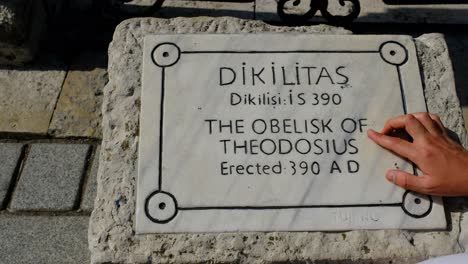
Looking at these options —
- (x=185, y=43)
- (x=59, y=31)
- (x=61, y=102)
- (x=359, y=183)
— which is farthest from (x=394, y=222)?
(x=59, y=31)

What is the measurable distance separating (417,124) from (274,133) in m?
0.46

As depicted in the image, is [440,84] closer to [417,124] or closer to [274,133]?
[417,124]

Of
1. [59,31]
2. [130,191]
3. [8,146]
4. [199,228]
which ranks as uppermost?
[59,31]

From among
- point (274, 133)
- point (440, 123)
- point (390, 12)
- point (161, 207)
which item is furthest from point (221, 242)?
point (390, 12)

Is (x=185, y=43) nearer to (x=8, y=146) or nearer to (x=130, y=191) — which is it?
(x=130, y=191)

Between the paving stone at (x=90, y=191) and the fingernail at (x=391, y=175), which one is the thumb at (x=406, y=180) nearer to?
the fingernail at (x=391, y=175)

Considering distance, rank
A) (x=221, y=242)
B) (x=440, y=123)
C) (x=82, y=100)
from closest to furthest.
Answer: (x=221, y=242) < (x=440, y=123) < (x=82, y=100)

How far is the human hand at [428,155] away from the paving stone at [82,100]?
4.45ft

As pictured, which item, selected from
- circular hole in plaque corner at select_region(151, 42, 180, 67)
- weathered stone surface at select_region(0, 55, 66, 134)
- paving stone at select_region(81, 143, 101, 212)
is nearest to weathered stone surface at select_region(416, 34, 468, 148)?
circular hole in plaque corner at select_region(151, 42, 180, 67)

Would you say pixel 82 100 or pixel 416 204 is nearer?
pixel 416 204

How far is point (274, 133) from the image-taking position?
5.68 feet

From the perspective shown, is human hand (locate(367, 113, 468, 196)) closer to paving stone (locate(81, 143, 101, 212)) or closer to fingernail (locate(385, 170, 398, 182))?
fingernail (locate(385, 170, 398, 182))

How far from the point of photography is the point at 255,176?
1.66 m

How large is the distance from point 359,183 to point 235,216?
0.42m
